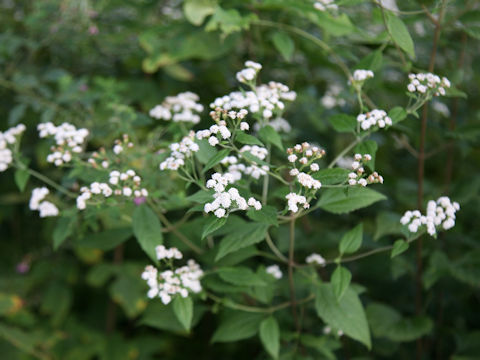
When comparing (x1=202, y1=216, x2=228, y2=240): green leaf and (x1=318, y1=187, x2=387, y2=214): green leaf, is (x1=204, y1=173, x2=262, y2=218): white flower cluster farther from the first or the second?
(x1=318, y1=187, x2=387, y2=214): green leaf

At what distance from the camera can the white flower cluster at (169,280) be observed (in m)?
1.23

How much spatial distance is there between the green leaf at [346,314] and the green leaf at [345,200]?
24 centimetres

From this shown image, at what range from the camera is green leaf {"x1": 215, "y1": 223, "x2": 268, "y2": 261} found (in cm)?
124

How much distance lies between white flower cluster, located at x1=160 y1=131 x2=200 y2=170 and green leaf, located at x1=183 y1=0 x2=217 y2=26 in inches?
29.6

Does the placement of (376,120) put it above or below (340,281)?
above

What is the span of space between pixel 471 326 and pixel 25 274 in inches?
81.0

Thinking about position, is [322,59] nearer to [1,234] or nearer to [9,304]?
[9,304]

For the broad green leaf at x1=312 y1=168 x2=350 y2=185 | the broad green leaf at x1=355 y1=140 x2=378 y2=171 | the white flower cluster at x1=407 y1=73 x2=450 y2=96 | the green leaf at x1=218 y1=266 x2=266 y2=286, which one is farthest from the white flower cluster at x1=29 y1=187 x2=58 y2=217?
the white flower cluster at x1=407 y1=73 x2=450 y2=96

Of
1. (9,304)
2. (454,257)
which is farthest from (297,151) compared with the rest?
(9,304)

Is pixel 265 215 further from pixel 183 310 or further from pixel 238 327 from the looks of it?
pixel 238 327

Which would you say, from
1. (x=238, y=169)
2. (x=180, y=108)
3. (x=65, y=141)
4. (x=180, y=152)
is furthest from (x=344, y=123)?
(x=65, y=141)

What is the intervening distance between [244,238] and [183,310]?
236mm

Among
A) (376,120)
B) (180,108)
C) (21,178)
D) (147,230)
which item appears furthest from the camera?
(180,108)

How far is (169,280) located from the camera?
125 centimetres
